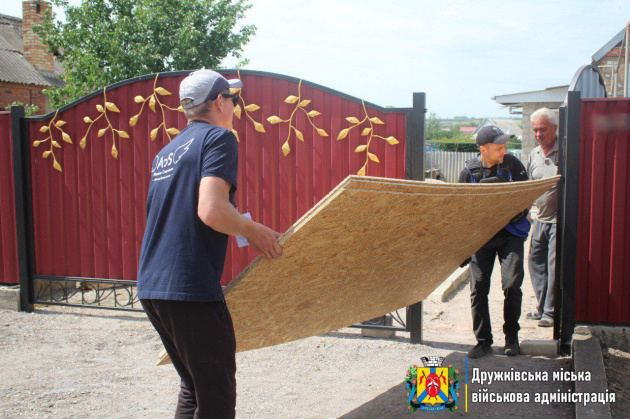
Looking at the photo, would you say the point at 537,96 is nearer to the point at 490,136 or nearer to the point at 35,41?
the point at 490,136

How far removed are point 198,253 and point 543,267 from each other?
4511 mm

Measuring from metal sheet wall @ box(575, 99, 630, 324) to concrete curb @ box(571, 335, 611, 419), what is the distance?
1.18 feet

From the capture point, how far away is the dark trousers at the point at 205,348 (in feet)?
7.54

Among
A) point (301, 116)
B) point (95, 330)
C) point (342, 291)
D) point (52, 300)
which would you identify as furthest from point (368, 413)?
point (52, 300)

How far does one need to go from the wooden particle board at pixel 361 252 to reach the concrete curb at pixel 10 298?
4530 mm

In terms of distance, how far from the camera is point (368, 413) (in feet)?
12.4

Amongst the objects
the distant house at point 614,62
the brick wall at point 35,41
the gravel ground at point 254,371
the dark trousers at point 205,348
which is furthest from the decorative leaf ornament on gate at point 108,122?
the brick wall at point 35,41

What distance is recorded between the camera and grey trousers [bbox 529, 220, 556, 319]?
18.4 ft

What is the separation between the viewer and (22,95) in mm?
23625

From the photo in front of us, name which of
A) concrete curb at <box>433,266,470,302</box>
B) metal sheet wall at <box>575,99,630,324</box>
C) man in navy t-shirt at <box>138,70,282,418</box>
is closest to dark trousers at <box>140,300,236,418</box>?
man in navy t-shirt at <box>138,70,282,418</box>

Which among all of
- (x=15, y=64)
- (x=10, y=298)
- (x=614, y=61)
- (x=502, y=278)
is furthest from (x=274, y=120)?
(x=15, y=64)

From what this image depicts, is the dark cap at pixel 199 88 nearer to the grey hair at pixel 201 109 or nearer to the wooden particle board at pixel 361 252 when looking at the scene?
the grey hair at pixel 201 109

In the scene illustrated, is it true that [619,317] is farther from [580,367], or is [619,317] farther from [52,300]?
[52,300]

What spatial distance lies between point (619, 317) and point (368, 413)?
2510 millimetres
